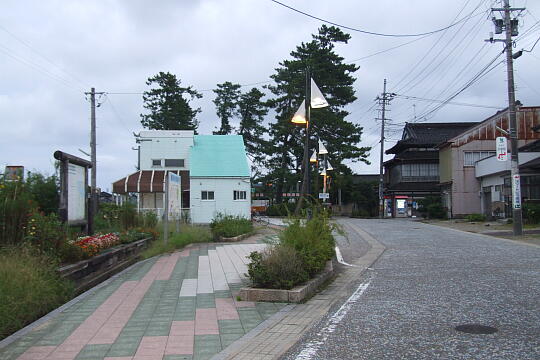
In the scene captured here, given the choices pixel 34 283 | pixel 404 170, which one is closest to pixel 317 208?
pixel 34 283

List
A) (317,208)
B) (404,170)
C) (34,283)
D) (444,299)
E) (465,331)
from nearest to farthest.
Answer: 1. (465,331)
2. (34,283)
3. (444,299)
4. (317,208)
5. (404,170)

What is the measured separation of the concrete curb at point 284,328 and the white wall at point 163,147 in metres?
28.4

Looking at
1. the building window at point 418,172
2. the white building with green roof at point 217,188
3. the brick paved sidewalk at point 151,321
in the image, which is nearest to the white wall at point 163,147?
the white building with green roof at point 217,188

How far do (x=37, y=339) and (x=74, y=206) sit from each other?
5.90 m

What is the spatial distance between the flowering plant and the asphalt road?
551 centimetres

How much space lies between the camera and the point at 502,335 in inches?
224

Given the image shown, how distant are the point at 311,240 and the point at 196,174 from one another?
24894 millimetres

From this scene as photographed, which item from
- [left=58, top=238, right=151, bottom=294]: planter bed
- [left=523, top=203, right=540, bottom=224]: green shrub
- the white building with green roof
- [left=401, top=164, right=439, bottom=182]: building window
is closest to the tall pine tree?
[left=401, top=164, right=439, bottom=182]: building window

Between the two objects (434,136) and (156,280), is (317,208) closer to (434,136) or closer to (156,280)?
(156,280)

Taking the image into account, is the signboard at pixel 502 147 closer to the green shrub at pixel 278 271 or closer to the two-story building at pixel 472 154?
the two-story building at pixel 472 154

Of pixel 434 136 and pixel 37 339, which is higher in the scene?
pixel 434 136

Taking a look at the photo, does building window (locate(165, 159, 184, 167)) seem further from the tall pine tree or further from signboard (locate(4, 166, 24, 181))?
signboard (locate(4, 166, 24, 181))

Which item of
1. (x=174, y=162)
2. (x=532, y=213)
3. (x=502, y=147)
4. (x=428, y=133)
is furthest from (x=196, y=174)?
(x=428, y=133)

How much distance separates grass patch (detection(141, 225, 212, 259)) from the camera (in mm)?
14429
